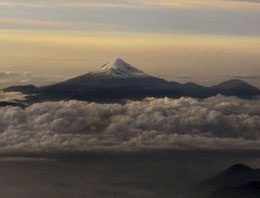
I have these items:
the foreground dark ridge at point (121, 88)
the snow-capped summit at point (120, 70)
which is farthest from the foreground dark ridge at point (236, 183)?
the snow-capped summit at point (120, 70)

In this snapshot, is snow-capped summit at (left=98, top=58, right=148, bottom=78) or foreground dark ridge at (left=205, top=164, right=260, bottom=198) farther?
snow-capped summit at (left=98, top=58, right=148, bottom=78)

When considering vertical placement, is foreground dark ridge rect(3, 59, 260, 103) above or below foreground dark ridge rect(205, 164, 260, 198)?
above

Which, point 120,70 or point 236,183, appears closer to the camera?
point 236,183

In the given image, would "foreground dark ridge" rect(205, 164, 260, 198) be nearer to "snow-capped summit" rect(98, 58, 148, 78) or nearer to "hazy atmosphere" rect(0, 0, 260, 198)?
"hazy atmosphere" rect(0, 0, 260, 198)

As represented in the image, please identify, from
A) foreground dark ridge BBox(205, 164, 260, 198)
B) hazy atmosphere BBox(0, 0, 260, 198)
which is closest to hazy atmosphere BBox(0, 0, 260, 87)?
hazy atmosphere BBox(0, 0, 260, 198)

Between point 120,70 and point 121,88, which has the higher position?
point 120,70

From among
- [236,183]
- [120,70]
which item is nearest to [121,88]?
[120,70]

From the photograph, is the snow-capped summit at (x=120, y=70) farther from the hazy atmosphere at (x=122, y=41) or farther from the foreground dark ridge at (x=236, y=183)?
the foreground dark ridge at (x=236, y=183)

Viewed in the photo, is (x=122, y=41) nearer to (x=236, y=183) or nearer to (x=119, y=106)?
(x=119, y=106)
